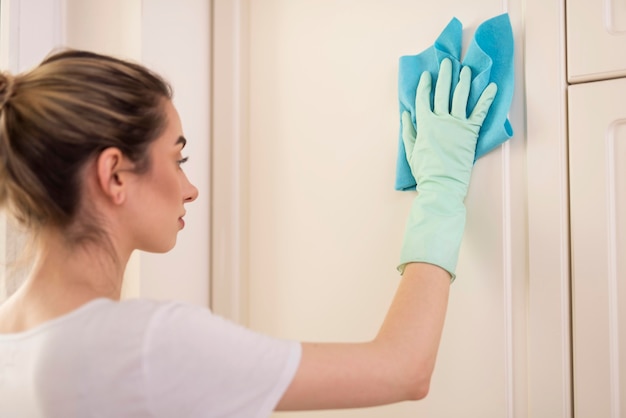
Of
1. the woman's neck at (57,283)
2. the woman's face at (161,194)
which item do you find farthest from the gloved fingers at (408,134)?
the woman's neck at (57,283)

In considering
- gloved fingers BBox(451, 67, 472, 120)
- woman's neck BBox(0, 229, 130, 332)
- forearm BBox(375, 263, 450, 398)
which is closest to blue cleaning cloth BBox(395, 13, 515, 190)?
gloved fingers BBox(451, 67, 472, 120)

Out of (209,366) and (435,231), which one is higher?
(435,231)

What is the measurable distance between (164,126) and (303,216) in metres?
0.45

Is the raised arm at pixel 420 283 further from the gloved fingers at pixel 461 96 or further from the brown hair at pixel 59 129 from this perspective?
the brown hair at pixel 59 129

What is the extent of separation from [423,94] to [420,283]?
305 millimetres

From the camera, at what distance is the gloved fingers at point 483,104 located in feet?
3.11

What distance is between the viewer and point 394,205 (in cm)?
108

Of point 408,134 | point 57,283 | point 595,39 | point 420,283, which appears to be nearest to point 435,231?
point 420,283

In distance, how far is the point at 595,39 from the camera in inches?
36.0

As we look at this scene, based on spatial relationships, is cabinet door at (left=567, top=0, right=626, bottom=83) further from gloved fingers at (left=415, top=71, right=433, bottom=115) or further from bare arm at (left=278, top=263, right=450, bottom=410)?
bare arm at (left=278, top=263, right=450, bottom=410)

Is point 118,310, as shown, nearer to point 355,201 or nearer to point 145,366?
point 145,366

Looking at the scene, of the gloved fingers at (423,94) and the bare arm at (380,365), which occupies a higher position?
the gloved fingers at (423,94)

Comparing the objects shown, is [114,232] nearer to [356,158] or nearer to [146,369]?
[146,369]

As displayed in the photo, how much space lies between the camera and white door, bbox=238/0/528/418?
0.98 meters
